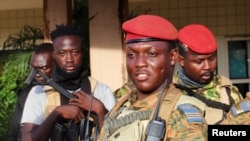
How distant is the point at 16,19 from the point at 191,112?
6304mm

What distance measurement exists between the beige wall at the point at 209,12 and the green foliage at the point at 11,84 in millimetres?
2070

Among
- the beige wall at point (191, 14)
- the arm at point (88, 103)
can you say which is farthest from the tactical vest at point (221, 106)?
the beige wall at point (191, 14)

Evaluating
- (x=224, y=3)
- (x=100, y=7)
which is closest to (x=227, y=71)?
(x=224, y=3)

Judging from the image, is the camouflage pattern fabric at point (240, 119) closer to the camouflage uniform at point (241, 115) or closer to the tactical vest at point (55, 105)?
the camouflage uniform at point (241, 115)

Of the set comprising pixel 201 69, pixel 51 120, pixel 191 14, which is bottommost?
pixel 51 120

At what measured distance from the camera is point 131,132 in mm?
2148

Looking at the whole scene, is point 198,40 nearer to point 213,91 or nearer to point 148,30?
point 213,91

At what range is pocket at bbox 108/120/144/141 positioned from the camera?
2.14 meters

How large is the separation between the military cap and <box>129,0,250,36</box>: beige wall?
16.5ft

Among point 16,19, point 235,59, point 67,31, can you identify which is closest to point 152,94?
point 67,31

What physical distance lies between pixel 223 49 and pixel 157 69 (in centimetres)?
545

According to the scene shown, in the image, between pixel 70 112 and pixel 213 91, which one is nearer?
pixel 70 112

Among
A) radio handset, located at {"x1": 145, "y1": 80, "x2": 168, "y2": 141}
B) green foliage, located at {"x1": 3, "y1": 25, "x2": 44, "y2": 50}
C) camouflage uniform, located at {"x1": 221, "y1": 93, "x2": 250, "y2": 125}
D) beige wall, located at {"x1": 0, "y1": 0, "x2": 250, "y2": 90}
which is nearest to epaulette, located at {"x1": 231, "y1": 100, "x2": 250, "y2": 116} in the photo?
camouflage uniform, located at {"x1": 221, "y1": 93, "x2": 250, "y2": 125}

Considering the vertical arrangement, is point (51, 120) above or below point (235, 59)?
below
